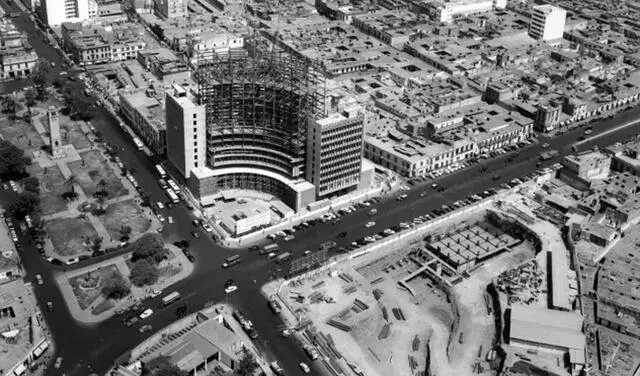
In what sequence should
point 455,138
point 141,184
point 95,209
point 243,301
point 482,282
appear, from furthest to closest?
point 455,138 → point 141,184 → point 95,209 → point 482,282 → point 243,301

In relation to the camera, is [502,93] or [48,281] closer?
[48,281]

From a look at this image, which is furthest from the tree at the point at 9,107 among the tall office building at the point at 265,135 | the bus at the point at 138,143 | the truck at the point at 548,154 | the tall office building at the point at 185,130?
the truck at the point at 548,154

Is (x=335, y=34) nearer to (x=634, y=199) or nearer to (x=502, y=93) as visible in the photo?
(x=502, y=93)

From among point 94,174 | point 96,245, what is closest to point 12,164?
point 94,174

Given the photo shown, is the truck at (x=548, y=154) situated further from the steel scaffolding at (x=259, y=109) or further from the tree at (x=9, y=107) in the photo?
the tree at (x=9, y=107)

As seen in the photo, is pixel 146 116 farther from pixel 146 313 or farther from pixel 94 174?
pixel 146 313

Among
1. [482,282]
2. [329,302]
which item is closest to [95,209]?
[329,302]
